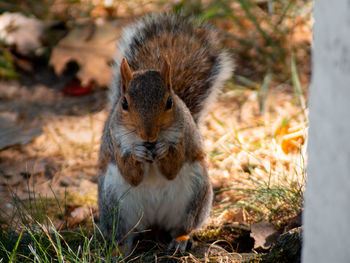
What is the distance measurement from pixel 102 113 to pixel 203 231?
5.02 feet

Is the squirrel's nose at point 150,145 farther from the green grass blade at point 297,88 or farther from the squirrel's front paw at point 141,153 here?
the green grass blade at point 297,88

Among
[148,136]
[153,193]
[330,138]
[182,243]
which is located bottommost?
[182,243]

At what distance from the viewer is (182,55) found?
2.16 m

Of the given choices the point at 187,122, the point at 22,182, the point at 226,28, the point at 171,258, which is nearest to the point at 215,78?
the point at 187,122

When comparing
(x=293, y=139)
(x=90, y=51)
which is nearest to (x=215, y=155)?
(x=293, y=139)

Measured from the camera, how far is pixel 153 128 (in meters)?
1.58

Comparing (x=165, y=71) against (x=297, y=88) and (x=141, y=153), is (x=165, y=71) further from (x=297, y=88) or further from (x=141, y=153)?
(x=297, y=88)

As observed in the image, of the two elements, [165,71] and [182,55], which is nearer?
[165,71]

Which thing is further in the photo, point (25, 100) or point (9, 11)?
point (9, 11)

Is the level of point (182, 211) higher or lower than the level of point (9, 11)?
lower

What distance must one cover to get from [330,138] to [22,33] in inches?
135

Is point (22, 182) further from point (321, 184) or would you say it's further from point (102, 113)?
point (321, 184)

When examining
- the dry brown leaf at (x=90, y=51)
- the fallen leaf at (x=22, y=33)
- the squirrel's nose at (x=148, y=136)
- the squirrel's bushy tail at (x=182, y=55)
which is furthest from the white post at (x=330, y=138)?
the fallen leaf at (x=22, y=33)

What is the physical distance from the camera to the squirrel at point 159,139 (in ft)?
5.41
